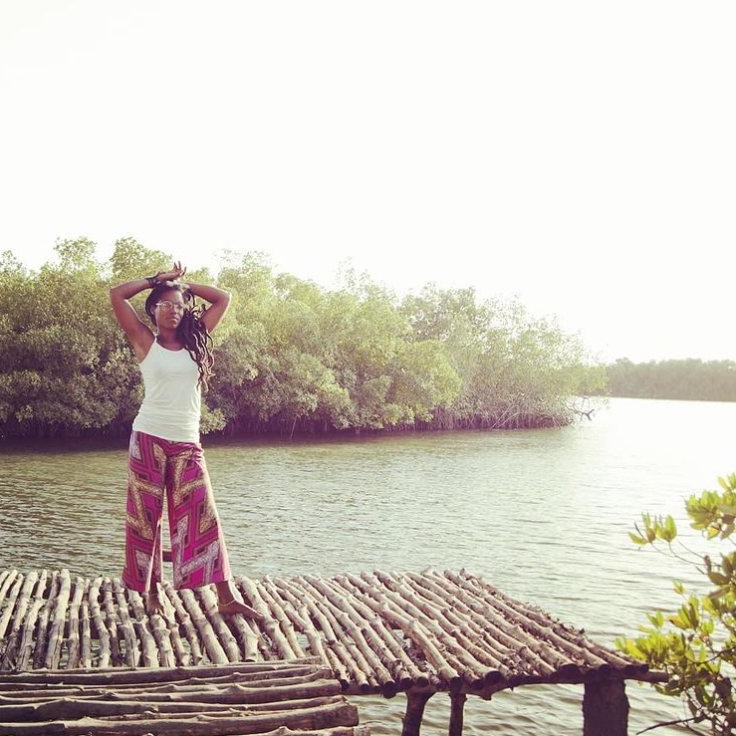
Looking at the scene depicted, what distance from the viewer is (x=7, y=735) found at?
11.9 ft

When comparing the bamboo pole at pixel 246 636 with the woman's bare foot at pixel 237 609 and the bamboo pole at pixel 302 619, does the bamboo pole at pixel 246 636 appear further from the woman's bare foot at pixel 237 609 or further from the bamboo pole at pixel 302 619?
the bamboo pole at pixel 302 619

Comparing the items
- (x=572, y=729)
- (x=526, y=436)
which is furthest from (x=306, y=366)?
(x=572, y=729)

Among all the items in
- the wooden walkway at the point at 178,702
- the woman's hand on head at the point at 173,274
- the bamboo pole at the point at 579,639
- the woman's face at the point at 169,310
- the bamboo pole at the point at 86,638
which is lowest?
the bamboo pole at the point at 86,638

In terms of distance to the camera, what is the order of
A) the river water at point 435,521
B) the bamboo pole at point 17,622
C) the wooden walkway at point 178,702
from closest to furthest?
the wooden walkway at point 178,702, the bamboo pole at point 17,622, the river water at point 435,521

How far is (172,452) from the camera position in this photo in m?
5.35

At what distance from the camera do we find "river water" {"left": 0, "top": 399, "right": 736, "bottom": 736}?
29.3 ft

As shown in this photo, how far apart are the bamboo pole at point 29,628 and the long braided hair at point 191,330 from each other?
6.10 ft

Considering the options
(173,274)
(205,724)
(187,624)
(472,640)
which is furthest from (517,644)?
(173,274)

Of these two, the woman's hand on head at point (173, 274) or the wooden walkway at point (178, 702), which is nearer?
the wooden walkway at point (178, 702)

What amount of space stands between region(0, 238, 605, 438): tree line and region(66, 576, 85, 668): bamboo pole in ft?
76.2

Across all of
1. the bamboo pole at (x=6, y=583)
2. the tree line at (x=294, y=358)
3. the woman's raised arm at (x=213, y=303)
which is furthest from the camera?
the tree line at (x=294, y=358)

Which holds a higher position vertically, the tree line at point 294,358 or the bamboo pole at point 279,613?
the tree line at point 294,358

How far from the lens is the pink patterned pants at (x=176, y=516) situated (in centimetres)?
536

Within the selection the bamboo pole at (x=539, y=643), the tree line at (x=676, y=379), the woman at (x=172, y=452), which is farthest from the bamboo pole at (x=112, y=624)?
the tree line at (x=676, y=379)
